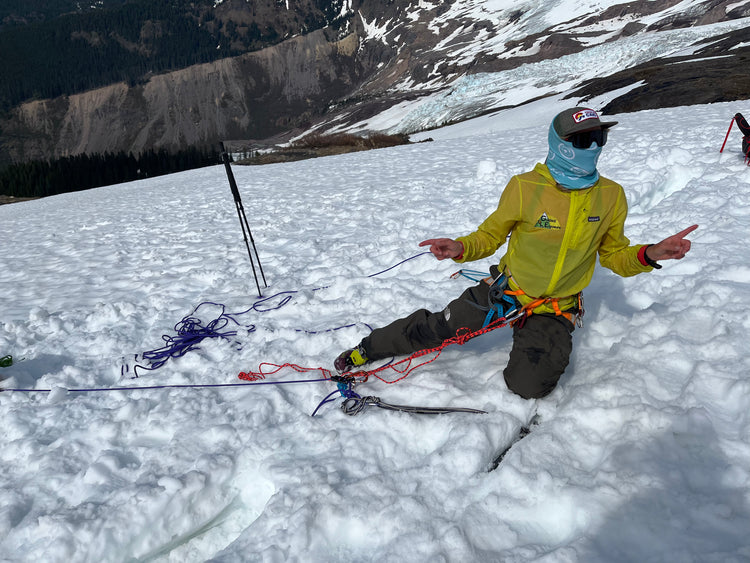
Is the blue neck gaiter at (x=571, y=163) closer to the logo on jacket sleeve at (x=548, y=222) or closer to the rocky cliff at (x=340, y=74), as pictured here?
the logo on jacket sleeve at (x=548, y=222)

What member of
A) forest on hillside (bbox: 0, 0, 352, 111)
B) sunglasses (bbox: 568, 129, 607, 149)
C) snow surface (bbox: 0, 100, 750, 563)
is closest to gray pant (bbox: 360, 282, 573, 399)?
snow surface (bbox: 0, 100, 750, 563)

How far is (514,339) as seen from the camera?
3.32m

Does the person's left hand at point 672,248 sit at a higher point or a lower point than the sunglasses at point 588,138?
lower

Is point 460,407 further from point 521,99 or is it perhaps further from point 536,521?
point 521,99

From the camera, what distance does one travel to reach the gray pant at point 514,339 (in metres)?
3.07

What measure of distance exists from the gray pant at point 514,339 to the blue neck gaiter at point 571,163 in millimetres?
984

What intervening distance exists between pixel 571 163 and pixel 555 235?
19.3 inches

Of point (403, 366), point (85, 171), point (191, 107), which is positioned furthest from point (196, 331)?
point (191, 107)

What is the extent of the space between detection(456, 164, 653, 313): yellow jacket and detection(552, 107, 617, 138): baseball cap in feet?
1.10

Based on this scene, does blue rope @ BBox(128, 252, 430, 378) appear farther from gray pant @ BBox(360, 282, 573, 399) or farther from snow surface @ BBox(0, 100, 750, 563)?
gray pant @ BBox(360, 282, 573, 399)

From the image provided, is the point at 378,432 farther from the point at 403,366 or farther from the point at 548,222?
the point at 548,222

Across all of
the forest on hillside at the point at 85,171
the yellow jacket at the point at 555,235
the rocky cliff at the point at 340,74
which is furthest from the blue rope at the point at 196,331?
the rocky cliff at the point at 340,74

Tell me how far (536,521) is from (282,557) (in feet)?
4.49

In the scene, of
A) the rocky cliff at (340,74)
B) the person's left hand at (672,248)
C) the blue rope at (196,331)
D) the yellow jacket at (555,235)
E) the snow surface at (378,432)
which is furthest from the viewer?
the rocky cliff at (340,74)
